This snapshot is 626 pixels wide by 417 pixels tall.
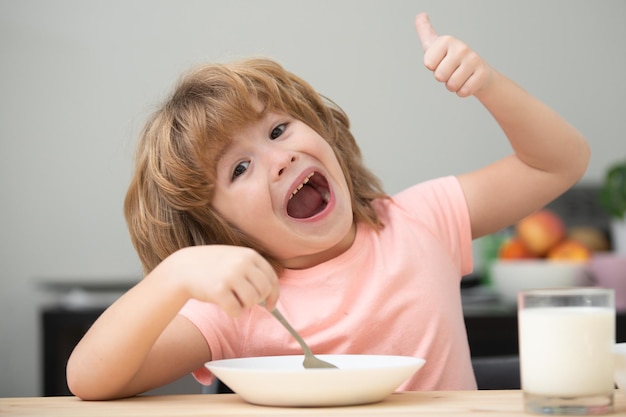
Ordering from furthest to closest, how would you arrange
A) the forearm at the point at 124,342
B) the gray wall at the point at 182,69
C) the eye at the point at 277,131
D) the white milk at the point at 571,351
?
the gray wall at the point at 182,69 < the eye at the point at 277,131 < the forearm at the point at 124,342 < the white milk at the point at 571,351

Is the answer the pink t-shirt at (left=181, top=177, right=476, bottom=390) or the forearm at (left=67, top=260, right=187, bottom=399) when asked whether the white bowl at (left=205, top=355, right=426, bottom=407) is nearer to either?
the forearm at (left=67, top=260, right=187, bottom=399)

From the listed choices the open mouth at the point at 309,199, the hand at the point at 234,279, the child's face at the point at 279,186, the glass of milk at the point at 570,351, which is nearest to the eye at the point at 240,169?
the child's face at the point at 279,186

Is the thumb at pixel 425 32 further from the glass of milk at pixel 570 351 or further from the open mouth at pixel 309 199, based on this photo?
the glass of milk at pixel 570 351

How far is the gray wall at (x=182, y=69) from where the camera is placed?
306 centimetres

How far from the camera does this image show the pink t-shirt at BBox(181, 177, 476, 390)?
1260 millimetres

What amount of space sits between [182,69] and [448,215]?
1882mm

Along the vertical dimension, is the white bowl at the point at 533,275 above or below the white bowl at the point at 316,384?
below

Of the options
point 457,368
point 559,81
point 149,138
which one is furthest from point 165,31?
point 457,368

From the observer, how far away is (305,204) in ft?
4.54

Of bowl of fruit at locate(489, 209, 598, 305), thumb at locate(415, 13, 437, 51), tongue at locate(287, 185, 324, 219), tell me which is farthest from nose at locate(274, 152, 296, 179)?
bowl of fruit at locate(489, 209, 598, 305)

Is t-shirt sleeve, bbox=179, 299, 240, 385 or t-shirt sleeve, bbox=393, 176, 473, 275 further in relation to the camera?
t-shirt sleeve, bbox=393, 176, 473, 275

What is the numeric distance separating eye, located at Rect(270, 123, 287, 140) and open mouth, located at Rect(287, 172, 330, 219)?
9cm

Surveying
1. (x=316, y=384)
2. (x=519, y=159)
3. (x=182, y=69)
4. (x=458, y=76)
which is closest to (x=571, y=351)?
(x=316, y=384)

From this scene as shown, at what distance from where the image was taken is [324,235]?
1276mm
